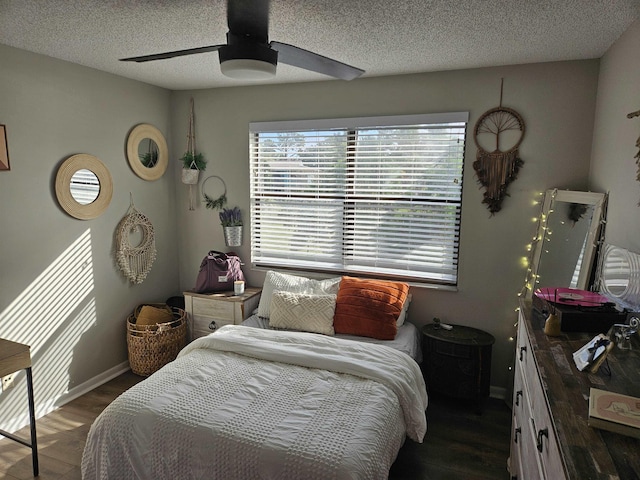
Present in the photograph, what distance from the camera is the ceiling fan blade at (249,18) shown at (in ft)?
6.26

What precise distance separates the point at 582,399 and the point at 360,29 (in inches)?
79.8

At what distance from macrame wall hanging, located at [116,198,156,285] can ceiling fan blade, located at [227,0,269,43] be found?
2.23 metres

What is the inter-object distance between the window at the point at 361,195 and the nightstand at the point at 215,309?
443 mm

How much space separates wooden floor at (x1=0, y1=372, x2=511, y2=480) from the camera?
8.05ft

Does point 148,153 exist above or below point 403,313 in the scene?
above

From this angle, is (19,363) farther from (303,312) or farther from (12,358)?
A: (303,312)

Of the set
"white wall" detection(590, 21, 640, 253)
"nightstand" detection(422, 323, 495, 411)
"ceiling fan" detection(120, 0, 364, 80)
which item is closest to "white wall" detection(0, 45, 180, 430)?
"ceiling fan" detection(120, 0, 364, 80)

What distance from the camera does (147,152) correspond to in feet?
12.5

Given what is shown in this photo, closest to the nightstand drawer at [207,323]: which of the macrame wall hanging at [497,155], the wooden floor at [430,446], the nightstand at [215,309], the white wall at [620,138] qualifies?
the nightstand at [215,309]

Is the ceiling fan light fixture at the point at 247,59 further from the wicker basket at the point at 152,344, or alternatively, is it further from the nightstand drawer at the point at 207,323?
the wicker basket at the point at 152,344

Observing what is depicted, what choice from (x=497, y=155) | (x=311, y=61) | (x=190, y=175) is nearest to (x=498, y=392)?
(x=497, y=155)

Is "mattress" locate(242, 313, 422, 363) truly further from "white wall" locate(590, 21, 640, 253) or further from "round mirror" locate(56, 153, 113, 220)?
"round mirror" locate(56, 153, 113, 220)

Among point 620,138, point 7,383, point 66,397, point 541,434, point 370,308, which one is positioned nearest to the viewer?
point 541,434

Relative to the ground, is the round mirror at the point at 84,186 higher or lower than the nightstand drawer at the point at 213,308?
higher
